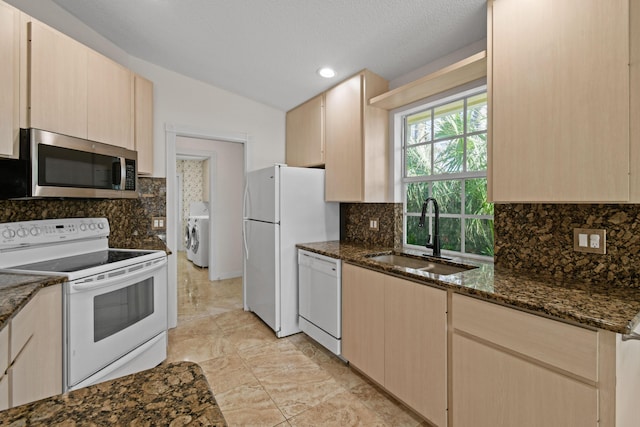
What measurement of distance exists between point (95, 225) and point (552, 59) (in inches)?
122

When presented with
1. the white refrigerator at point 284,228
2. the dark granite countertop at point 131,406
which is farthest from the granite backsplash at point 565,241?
the dark granite countertop at point 131,406

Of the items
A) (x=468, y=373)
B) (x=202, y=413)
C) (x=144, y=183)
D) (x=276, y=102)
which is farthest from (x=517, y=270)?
(x=144, y=183)

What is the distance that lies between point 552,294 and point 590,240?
0.48m

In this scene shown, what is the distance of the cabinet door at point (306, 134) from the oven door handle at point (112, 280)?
5.66 ft

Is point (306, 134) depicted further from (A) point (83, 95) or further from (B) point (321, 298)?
(A) point (83, 95)

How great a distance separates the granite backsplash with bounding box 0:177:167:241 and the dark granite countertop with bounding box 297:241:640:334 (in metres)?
2.31

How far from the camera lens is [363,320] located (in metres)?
2.19

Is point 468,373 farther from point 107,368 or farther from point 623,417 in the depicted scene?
point 107,368

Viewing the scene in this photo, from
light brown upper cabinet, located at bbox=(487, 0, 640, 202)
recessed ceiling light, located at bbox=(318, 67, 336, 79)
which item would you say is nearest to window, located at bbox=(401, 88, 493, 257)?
light brown upper cabinet, located at bbox=(487, 0, 640, 202)

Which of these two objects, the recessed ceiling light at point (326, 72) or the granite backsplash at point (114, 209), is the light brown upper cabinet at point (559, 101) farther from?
the granite backsplash at point (114, 209)

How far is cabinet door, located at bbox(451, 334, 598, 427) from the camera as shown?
1.16 meters

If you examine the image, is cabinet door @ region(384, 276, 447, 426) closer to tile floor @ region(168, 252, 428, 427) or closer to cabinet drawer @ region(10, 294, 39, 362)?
tile floor @ region(168, 252, 428, 427)

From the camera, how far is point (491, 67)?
1.71 metres

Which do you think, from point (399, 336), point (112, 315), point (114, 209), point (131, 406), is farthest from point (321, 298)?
point (131, 406)
